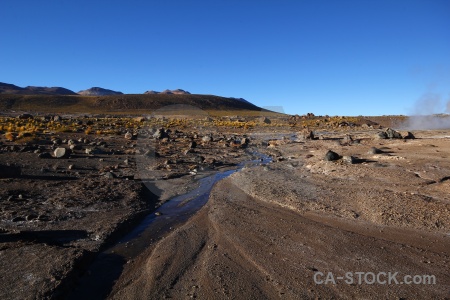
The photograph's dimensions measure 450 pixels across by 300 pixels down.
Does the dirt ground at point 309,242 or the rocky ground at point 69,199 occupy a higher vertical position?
the dirt ground at point 309,242

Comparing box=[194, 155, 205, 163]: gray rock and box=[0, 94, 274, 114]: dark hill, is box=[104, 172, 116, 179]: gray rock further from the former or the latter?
box=[0, 94, 274, 114]: dark hill

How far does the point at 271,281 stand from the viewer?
18.7 ft

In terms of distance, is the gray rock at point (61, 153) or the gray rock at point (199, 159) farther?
the gray rock at point (199, 159)

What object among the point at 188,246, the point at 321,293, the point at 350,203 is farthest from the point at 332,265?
the point at 350,203

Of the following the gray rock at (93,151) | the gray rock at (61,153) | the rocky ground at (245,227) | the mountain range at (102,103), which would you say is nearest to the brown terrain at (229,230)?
the rocky ground at (245,227)

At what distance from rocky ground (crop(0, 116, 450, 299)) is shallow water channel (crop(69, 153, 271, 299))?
0.19 metres

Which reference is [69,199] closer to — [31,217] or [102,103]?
[31,217]

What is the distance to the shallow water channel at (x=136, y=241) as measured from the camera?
5.73 m

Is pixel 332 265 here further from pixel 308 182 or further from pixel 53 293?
pixel 308 182

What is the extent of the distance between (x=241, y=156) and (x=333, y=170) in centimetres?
977

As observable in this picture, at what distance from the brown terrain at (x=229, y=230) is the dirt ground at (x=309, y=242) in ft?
0.10

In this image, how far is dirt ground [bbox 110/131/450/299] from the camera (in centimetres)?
548

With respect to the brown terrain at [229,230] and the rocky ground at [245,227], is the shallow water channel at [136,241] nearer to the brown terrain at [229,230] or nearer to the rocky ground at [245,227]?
the brown terrain at [229,230]

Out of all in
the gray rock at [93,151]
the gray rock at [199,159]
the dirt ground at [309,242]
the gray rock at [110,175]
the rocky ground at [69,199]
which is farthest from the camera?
the gray rock at [199,159]
